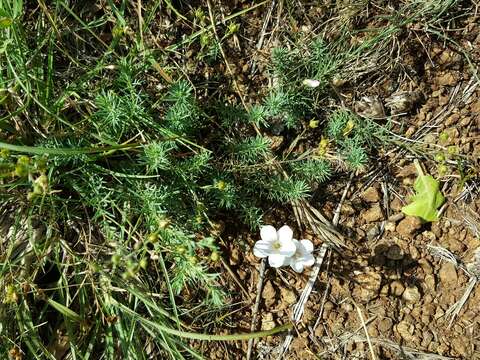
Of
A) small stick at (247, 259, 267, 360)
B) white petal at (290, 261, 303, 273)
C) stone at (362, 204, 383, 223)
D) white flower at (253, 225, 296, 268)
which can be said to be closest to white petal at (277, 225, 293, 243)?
white flower at (253, 225, 296, 268)

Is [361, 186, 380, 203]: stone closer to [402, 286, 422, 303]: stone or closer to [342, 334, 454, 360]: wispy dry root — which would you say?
[402, 286, 422, 303]: stone

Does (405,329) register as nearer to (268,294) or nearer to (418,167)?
(268,294)

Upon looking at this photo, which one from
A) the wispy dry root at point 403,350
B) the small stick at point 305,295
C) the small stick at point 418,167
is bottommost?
the wispy dry root at point 403,350

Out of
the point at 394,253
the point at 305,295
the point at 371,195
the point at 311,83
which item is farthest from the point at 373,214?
the point at 311,83

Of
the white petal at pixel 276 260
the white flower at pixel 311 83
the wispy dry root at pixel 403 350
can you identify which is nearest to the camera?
the white petal at pixel 276 260

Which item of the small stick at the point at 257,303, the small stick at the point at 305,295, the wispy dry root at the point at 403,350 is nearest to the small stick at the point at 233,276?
the small stick at the point at 257,303

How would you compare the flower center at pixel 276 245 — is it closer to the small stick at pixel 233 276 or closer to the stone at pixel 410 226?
the small stick at pixel 233 276

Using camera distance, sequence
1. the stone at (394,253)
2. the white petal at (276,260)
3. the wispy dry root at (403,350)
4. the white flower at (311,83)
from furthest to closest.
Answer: the stone at (394,253)
the wispy dry root at (403,350)
the white flower at (311,83)
the white petal at (276,260)

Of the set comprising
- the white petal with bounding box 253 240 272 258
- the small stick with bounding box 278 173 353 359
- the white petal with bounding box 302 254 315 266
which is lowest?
the small stick with bounding box 278 173 353 359
